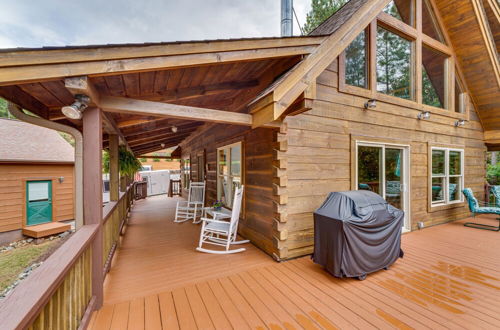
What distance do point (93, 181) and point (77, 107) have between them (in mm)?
718

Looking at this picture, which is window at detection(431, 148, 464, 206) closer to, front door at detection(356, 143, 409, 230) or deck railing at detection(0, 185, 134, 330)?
front door at detection(356, 143, 409, 230)

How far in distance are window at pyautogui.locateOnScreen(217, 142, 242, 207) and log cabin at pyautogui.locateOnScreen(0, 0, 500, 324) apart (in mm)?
53

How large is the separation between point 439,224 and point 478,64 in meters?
4.27

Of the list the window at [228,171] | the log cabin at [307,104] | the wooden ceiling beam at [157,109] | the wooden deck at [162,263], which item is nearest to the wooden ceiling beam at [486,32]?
the log cabin at [307,104]

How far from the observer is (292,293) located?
7.98 feet

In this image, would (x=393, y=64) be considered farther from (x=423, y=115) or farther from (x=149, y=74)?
(x=149, y=74)

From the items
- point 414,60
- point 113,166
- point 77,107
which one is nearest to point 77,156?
point 77,107

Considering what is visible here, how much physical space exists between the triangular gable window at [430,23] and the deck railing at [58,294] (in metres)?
8.03

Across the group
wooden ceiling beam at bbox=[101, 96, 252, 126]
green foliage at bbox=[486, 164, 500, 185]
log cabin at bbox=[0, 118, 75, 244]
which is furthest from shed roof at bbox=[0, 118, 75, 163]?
green foliage at bbox=[486, 164, 500, 185]

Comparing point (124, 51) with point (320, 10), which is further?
point (320, 10)

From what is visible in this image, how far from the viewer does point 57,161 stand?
27.7 feet

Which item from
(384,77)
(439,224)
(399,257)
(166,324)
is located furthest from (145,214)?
(439,224)

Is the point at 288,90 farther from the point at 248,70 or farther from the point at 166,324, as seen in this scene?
the point at 166,324

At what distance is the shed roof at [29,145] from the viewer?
763cm
